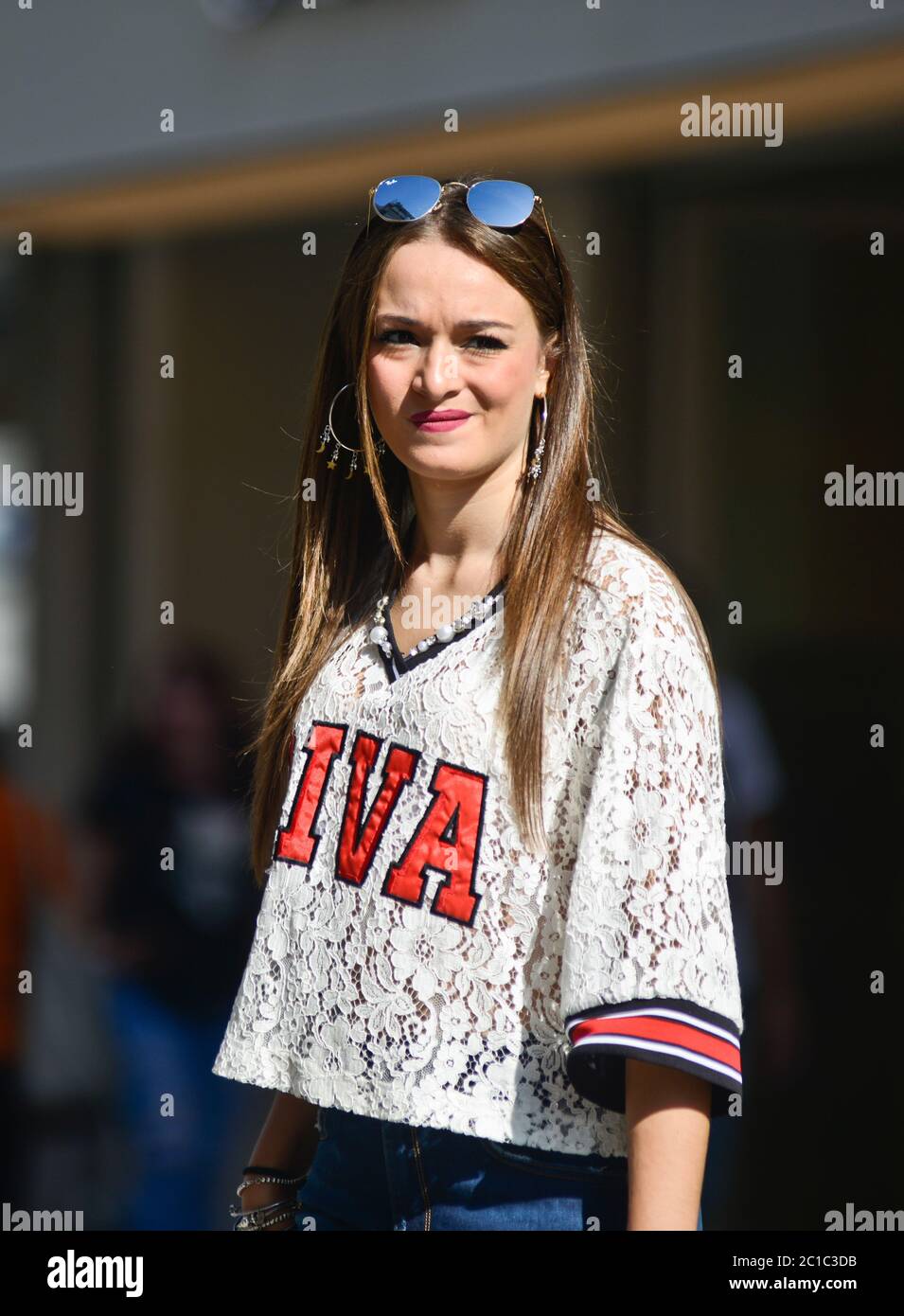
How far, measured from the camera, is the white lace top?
1413 mm

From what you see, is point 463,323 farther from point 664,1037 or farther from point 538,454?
point 664,1037

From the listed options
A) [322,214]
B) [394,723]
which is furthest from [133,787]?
[394,723]

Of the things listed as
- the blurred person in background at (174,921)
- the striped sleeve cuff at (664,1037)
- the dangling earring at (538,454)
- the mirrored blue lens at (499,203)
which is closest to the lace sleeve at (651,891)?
the striped sleeve cuff at (664,1037)

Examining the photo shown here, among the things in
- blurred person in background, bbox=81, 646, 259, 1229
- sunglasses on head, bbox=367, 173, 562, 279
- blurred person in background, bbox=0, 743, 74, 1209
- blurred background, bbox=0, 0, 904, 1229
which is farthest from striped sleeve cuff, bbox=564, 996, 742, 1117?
blurred person in background, bbox=0, 743, 74, 1209

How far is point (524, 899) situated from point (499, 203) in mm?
763

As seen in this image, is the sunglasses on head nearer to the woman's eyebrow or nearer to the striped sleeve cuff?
the woman's eyebrow

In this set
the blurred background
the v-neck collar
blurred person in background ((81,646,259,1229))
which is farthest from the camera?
blurred person in background ((81,646,259,1229))

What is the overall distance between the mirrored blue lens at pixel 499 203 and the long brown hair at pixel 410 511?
0.01 metres

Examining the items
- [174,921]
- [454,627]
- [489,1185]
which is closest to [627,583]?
[454,627]

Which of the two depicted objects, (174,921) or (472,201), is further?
(174,921)

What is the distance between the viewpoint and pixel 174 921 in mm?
4336

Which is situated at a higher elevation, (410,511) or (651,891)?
(410,511)

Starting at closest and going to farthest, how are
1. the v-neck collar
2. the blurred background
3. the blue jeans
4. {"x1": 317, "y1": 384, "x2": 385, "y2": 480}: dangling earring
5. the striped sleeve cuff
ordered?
1. the striped sleeve cuff
2. the blue jeans
3. the v-neck collar
4. {"x1": 317, "y1": 384, "x2": 385, "y2": 480}: dangling earring
5. the blurred background
